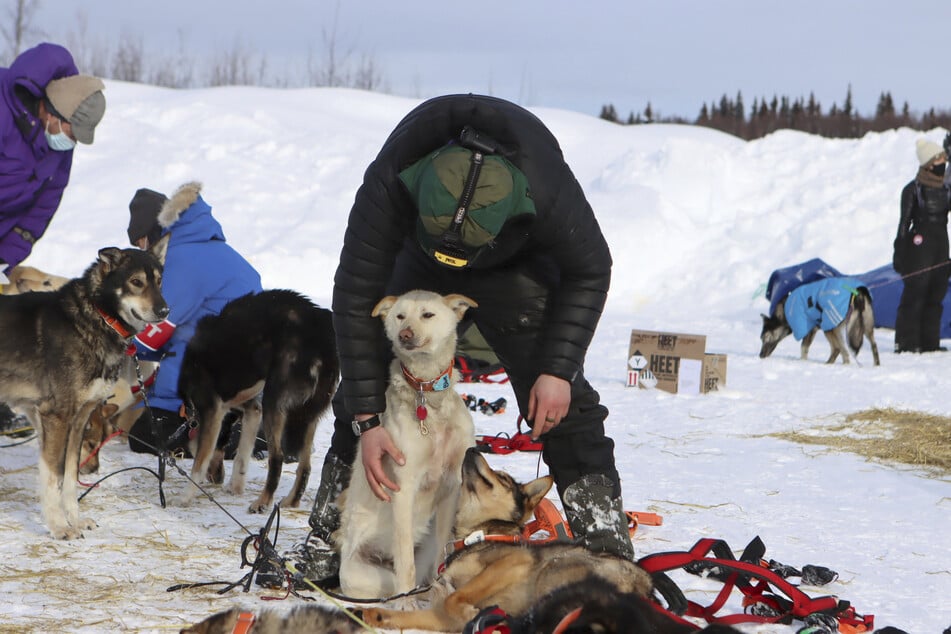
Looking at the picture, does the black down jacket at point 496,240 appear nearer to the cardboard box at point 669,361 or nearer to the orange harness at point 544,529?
the orange harness at point 544,529

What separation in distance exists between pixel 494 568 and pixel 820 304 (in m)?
8.75

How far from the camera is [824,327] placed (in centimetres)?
1052

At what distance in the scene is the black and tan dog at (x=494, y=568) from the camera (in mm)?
2586

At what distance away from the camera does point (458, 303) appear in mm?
3264

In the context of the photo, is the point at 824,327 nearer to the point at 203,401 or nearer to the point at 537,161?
the point at 203,401

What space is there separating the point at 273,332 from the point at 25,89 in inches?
85.3

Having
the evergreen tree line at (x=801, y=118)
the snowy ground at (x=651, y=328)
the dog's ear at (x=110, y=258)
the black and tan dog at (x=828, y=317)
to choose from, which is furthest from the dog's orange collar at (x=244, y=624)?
the evergreen tree line at (x=801, y=118)

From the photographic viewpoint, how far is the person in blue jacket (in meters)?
5.60

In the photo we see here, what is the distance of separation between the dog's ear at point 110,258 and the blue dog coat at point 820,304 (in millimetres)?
8124

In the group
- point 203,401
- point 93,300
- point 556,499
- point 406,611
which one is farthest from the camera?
point 203,401

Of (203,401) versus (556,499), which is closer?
(556,499)

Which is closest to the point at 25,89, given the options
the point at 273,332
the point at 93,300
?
the point at 93,300

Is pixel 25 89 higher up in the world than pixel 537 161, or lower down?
higher up

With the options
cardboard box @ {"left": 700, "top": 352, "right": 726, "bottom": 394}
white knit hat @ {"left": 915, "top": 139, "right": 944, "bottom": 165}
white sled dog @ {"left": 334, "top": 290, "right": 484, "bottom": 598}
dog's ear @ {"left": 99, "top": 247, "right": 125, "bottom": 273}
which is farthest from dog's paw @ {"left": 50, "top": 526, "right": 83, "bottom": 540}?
white knit hat @ {"left": 915, "top": 139, "right": 944, "bottom": 165}
